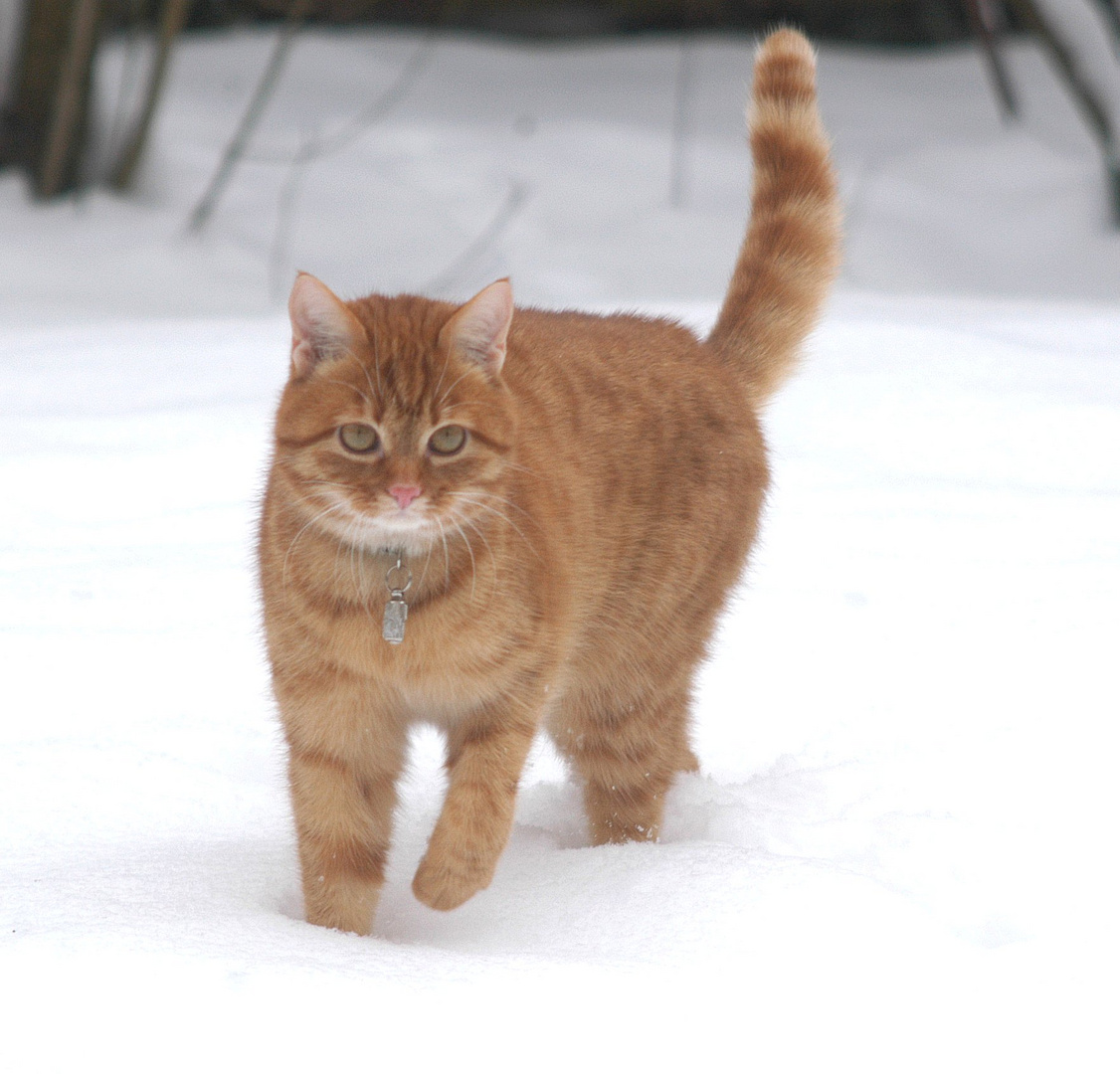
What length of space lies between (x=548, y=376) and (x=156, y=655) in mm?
1314

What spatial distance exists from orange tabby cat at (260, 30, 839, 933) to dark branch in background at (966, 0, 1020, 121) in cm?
586

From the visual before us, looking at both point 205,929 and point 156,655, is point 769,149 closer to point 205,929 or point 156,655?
point 156,655

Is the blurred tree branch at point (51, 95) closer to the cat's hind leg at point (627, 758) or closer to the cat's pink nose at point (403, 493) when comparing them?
the cat's hind leg at point (627, 758)

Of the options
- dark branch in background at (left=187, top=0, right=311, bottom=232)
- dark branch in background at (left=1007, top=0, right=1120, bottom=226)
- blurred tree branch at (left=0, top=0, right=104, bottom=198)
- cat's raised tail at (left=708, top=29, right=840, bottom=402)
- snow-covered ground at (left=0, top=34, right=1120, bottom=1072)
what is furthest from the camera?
dark branch in background at (left=1007, top=0, right=1120, bottom=226)

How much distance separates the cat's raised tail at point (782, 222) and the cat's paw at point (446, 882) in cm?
141

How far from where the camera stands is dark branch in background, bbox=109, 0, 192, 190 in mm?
7371

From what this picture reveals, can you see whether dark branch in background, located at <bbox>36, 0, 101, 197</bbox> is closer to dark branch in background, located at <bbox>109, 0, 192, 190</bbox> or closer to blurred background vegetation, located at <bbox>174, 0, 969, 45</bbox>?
dark branch in background, located at <bbox>109, 0, 192, 190</bbox>

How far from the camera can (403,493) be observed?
2396mm

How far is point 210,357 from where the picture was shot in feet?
19.4

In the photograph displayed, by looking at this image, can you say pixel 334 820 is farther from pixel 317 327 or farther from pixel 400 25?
pixel 400 25

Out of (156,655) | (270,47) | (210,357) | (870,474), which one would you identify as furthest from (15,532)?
(270,47)

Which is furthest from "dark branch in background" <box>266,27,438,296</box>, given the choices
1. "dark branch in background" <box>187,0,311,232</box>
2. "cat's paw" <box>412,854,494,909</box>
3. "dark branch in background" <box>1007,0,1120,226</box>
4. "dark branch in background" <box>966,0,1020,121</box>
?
"cat's paw" <box>412,854,494,909</box>

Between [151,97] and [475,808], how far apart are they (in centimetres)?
614

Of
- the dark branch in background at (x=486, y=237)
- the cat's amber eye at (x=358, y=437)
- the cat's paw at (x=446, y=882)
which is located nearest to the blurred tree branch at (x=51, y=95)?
the dark branch in background at (x=486, y=237)
